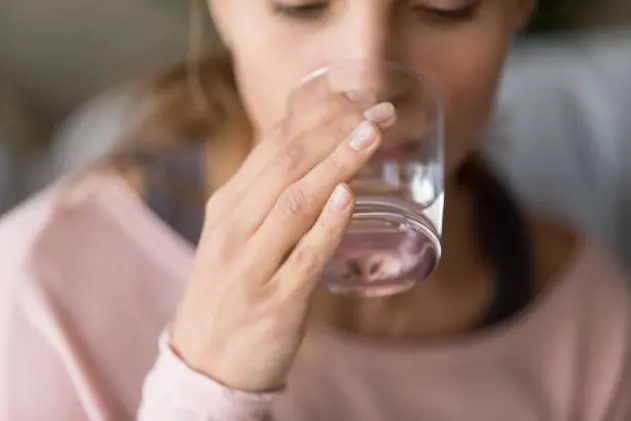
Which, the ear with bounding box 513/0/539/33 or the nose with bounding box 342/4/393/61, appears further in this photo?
the ear with bounding box 513/0/539/33

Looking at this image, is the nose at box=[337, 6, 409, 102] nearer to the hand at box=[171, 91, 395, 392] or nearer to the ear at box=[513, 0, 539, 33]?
the hand at box=[171, 91, 395, 392]

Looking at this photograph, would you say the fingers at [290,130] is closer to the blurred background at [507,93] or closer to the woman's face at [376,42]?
the woman's face at [376,42]

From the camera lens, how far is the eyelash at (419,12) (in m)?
0.65

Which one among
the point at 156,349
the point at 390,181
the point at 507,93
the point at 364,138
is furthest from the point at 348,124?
the point at 507,93

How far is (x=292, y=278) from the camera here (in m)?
0.55

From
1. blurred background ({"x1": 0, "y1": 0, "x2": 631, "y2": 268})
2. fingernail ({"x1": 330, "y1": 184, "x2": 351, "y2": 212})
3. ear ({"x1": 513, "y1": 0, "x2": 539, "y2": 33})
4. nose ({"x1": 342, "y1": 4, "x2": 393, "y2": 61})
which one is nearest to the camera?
fingernail ({"x1": 330, "y1": 184, "x2": 351, "y2": 212})

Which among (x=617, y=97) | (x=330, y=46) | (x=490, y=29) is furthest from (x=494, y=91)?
(x=617, y=97)

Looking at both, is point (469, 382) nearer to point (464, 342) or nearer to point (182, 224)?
point (464, 342)

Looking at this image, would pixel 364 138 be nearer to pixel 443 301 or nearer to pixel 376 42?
pixel 376 42

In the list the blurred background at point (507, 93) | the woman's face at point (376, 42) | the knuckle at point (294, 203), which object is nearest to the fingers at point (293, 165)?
the knuckle at point (294, 203)

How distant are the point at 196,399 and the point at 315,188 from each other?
167mm

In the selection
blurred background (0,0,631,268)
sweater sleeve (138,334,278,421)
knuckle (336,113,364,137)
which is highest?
knuckle (336,113,364,137)

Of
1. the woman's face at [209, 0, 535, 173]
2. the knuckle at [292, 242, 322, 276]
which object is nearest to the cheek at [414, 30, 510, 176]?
the woman's face at [209, 0, 535, 173]

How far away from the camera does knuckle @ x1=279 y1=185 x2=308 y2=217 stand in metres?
0.53
